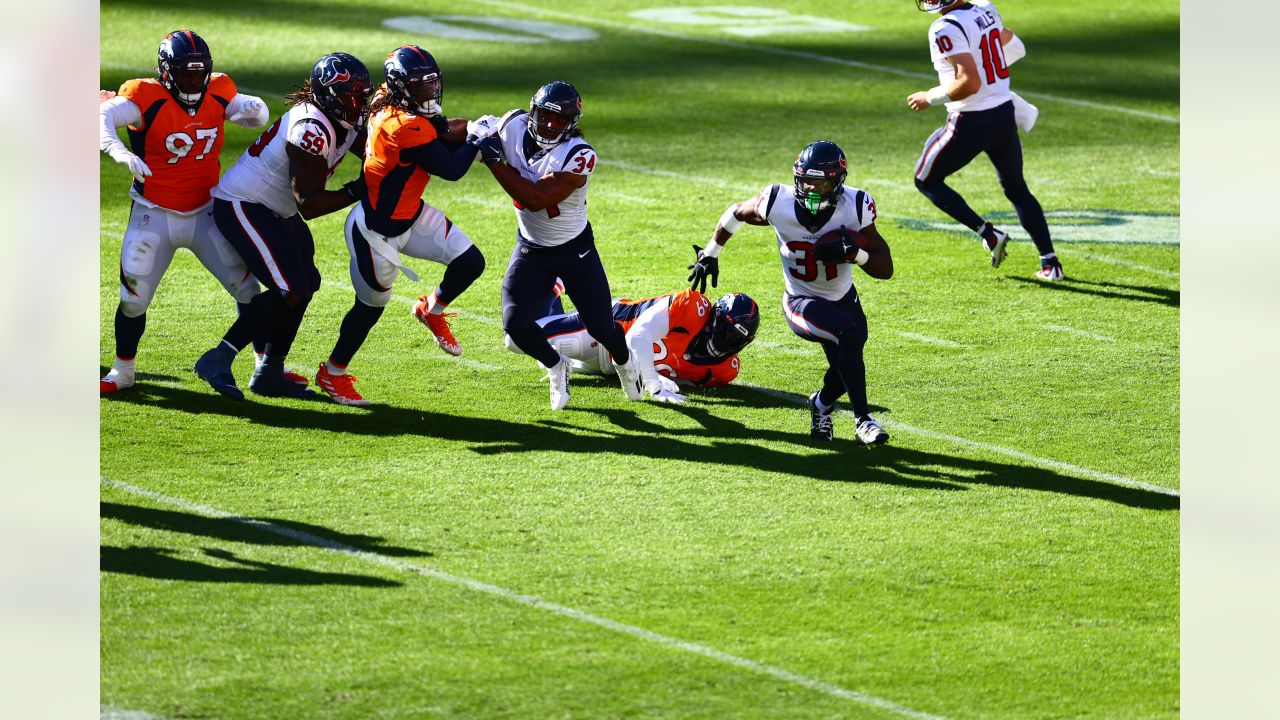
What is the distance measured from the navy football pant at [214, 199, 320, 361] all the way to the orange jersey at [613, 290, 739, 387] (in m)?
1.48

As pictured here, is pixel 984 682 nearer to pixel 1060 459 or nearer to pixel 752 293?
pixel 1060 459

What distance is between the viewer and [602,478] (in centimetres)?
A: 656

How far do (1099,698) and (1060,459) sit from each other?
7.52 feet

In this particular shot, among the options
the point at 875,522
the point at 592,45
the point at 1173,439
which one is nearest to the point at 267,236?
the point at 875,522

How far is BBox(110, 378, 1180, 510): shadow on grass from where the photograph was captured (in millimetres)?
6621

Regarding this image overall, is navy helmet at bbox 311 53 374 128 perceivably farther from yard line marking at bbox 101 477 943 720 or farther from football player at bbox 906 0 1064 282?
football player at bbox 906 0 1064 282

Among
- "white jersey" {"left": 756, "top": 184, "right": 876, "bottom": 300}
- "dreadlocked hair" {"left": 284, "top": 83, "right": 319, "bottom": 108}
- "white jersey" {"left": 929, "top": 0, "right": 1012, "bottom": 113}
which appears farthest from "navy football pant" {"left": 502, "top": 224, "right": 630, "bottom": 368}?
"white jersey" {"left": 929, "top": 0, "right": 1012, "bottom": 113}

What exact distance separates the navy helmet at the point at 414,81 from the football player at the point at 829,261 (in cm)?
146

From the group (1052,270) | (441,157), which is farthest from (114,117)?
(1052,270)

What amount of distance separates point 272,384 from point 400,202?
1.04 m

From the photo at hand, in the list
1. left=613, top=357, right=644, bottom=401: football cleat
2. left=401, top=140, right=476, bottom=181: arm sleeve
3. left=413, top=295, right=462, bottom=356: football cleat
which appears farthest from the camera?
left=413, top=295, right=462, bottom=356: football cleat

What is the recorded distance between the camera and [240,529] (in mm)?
5914

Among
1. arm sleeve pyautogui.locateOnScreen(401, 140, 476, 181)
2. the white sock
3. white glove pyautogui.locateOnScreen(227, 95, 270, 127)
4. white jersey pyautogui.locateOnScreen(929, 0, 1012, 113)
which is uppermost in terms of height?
white jersey pyautogui.locateOnScreen(929, 0, 1012, 113)

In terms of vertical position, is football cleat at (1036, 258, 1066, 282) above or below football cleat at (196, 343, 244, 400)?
above
